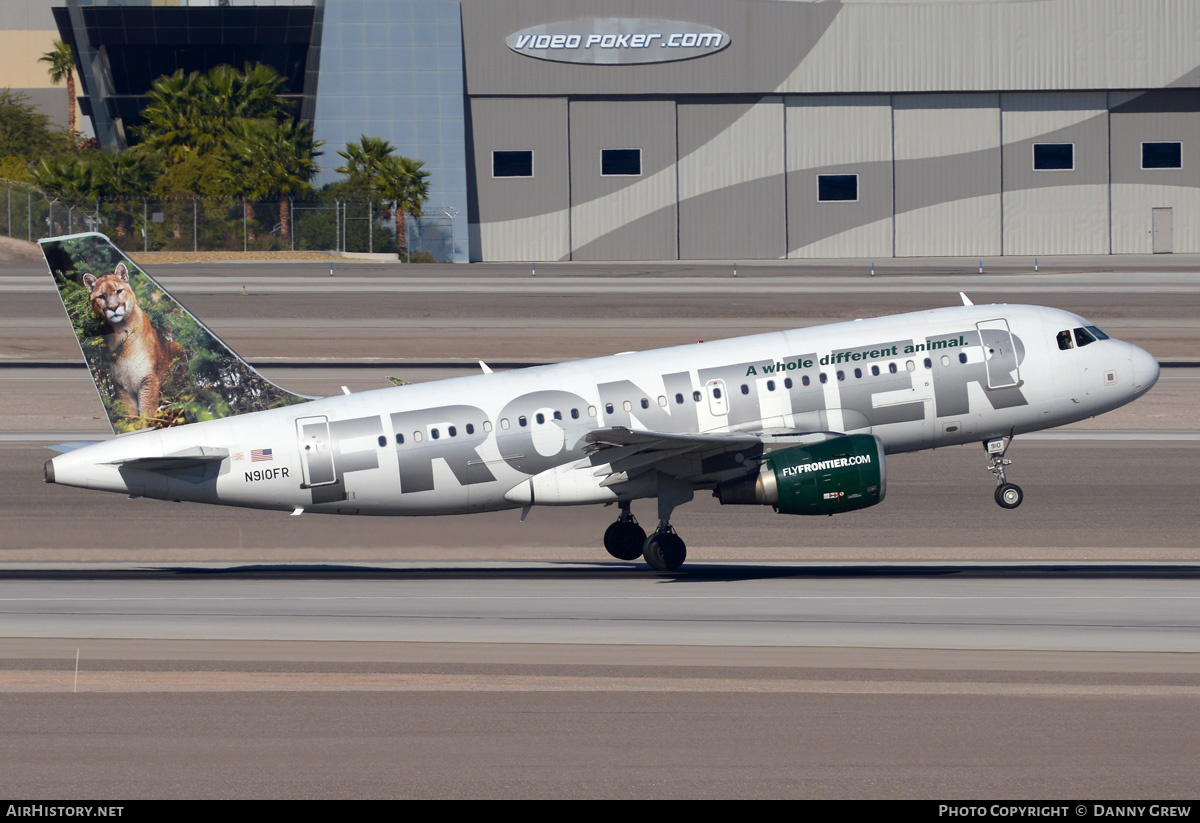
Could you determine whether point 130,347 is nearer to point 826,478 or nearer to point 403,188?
point 826,478

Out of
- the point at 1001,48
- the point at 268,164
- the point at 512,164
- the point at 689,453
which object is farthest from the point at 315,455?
the point at 1001,48

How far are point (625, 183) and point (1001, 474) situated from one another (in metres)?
65.9

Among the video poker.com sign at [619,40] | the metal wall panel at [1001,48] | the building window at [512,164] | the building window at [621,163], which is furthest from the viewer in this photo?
the building window at [512,164]

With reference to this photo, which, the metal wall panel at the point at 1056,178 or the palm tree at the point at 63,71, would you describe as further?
the palm tree at the point at 63,71

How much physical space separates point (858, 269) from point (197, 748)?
6983 cm

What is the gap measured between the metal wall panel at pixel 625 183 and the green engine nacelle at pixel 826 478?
223 feet

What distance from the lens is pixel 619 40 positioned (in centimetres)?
9362

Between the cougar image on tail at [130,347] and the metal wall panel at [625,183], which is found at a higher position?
the metal wall panel at [625,183]

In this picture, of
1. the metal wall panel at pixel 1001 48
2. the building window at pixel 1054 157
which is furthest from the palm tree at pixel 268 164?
the building window at pixel 1054 157

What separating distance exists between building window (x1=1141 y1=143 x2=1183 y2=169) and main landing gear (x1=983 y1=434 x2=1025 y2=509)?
233 ft

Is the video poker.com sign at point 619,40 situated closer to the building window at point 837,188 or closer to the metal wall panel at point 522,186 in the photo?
the metal wall panel at point 522,186

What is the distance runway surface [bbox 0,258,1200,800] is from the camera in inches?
651

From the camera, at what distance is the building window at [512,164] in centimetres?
9538

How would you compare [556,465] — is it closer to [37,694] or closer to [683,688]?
[683,688]
